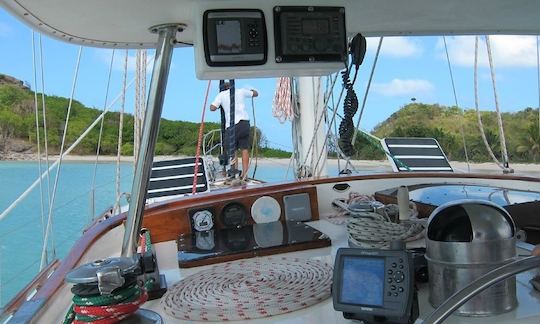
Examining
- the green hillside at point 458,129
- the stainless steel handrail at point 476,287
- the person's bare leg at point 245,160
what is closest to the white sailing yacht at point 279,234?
Answer: the stainless steel handrail at point 476,287

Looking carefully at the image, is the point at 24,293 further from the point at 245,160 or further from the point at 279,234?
the point at 245,160

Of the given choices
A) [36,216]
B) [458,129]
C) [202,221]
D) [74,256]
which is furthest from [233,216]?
[458,129]

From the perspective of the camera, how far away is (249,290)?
80cm

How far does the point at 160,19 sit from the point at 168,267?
1.71ft

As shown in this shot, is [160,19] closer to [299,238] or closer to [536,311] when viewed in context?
[299,238]

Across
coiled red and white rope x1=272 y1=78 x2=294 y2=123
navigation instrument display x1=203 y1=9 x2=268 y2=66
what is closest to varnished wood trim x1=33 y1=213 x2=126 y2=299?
navigation instrument display x1=203 y1=9 x2=268 y2=66

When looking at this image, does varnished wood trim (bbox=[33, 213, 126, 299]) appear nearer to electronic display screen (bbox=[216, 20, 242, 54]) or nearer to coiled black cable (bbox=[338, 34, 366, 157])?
electronic display screen (bbox=[216, 20, 242, 54])

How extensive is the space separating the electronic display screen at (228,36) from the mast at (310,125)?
6.37 feet

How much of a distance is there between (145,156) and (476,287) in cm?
60

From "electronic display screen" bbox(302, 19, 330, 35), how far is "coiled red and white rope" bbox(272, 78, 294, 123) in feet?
7.51

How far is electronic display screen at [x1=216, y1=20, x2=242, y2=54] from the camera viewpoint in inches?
33.1

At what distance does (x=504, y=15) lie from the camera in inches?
42.1

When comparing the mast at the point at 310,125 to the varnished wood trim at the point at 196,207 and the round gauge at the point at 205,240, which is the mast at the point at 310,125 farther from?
the round gauge at the point at 205,240

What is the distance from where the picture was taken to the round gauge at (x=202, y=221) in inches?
48.8
